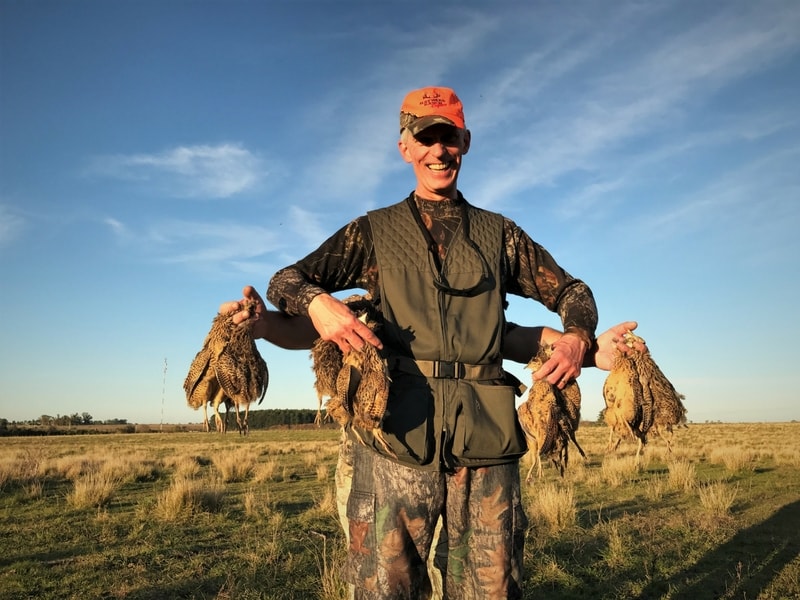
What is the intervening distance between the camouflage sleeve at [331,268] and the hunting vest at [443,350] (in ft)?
0.55

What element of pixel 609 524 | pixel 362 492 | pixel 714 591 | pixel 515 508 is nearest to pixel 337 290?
pixel 362 492

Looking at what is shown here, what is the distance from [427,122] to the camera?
10.9 ft

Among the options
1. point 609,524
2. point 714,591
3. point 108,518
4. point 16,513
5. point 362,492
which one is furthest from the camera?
point 16,513

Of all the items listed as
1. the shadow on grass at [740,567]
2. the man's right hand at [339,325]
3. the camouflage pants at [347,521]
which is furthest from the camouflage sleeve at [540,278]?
the shadow on grass at [740,567]

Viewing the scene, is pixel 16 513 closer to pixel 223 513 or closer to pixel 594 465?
pixel 223 513

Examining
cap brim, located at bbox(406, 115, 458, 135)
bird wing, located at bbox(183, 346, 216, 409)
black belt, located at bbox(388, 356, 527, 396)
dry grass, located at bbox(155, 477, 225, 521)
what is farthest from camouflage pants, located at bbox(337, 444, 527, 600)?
dry grass, located at bbox(155, 477, 225, 521)

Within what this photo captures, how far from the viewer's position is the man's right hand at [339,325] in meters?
2.82

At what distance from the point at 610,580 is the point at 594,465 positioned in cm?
1314

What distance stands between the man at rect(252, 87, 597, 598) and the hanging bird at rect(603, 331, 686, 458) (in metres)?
0.46

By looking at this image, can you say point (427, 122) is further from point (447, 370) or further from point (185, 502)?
point (185, 502)

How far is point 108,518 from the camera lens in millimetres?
11445

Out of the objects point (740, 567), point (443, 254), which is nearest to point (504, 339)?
point (443, 254)

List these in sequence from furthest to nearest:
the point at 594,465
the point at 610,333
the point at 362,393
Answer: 1. the point at 594,465
2. the point at 610,333
3. the point at 362,393

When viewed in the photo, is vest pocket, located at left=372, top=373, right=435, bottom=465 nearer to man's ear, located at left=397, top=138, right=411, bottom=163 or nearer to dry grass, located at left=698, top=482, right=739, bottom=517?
man's ear, located at left=397, top=138, right=411, bottom=163
